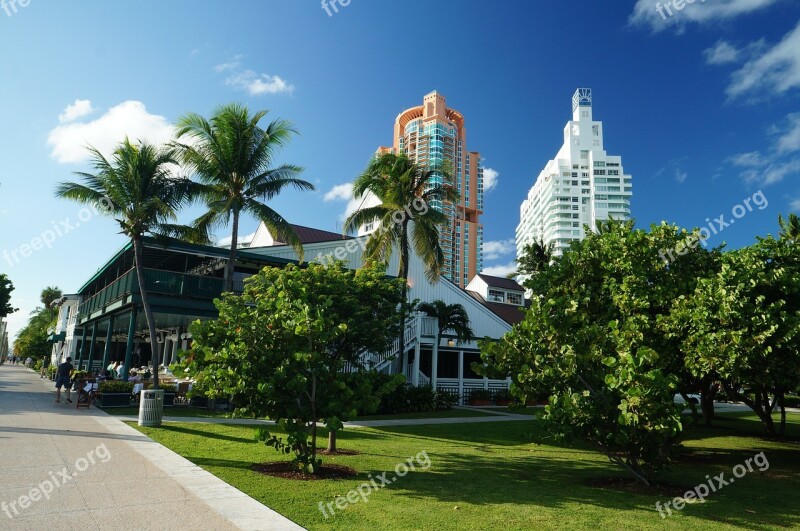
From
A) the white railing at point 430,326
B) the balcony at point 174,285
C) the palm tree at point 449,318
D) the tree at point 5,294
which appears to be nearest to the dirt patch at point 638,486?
the palm tree at point 449,318

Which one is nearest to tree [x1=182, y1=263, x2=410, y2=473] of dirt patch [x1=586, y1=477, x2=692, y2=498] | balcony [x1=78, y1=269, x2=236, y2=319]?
dirt patch [x1=586, y1=477, x2=692, y2=498]

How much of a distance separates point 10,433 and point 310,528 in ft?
29.5

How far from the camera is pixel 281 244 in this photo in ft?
85.8

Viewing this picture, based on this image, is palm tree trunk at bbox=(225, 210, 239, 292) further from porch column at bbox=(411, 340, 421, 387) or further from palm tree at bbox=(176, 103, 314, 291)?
porch column at bbox=(411, 340, 421, 387)

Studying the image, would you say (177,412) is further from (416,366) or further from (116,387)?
(416,366)

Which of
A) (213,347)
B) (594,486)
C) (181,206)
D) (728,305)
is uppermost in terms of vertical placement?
(181,206)

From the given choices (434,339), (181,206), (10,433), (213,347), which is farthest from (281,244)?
(213,347)

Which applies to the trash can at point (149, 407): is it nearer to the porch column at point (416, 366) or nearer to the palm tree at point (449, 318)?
the palm tree at point (449, 318)

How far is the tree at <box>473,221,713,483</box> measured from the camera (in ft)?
24.7

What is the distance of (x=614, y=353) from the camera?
896 cm

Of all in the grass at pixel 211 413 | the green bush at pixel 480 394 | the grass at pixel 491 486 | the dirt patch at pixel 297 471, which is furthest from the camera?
the green bush at pixel 480 394

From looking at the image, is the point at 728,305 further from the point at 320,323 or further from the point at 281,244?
the point at 281,244

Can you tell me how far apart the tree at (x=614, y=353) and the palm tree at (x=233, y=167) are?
41.8 feet

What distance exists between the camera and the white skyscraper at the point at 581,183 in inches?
5305
